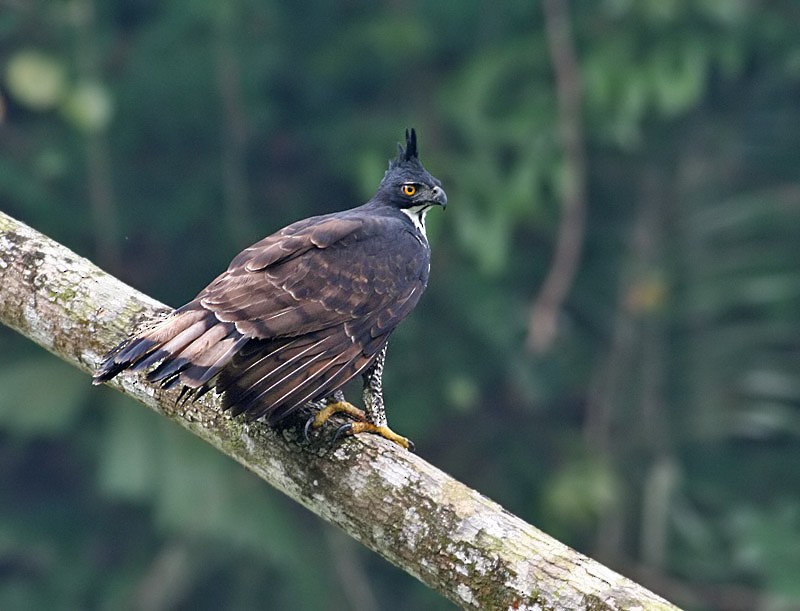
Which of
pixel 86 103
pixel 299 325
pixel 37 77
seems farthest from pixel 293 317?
pixel 37 77

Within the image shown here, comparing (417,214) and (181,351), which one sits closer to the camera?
(181,351)

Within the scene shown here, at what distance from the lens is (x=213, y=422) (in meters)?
4.10

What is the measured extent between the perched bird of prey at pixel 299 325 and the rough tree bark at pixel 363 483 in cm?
14

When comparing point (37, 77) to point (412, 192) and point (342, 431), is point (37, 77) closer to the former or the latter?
point (412, 192)

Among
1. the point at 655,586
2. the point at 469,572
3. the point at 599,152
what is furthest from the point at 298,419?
the point at 599,152

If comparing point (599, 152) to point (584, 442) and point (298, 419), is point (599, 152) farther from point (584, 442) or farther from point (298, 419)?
point (298, 419)

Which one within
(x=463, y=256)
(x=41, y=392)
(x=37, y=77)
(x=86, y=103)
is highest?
(x=463, y=256)

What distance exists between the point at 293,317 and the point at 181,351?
474 millimetres

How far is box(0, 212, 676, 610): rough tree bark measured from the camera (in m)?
3.58

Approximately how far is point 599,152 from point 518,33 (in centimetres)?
144

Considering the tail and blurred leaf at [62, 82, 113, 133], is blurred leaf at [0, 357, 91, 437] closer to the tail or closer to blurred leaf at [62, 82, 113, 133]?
blurred leaf at [62, 82, 113, 133]

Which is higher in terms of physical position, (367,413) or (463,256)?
(463,256)

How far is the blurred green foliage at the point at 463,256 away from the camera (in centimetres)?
1253

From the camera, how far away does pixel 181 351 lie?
3.91 metres
